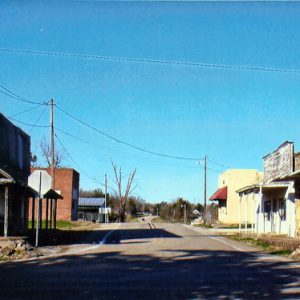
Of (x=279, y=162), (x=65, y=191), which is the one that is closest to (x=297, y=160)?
(x=279, y=162)

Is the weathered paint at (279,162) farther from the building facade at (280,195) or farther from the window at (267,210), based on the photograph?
the window at (267,210)

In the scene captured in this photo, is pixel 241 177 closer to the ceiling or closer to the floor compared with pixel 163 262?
closer to the ceiling

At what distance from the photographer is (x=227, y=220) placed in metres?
60.9

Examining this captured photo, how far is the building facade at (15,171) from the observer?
24859 millimetres

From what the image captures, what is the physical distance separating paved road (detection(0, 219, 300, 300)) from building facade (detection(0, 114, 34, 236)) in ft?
26.7

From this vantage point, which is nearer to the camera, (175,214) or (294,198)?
(294,198)

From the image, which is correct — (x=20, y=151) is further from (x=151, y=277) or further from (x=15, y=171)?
(x=151, y=277)

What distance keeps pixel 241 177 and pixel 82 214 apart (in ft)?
109

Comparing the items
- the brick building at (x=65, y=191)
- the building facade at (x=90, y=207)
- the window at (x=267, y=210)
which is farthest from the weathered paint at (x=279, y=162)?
the building facade at (x=90, y=207)

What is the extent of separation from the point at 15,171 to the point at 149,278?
15.8m

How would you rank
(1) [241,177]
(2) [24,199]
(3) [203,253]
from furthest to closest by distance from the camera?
(1) [241,177] → (2) [24,199] → (3) [203,253]

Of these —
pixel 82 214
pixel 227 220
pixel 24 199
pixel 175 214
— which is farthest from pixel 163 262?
pixel 175 214

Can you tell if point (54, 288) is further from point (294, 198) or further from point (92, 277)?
point (294, 198)

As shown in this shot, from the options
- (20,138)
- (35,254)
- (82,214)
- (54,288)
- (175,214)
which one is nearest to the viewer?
(54,288)
